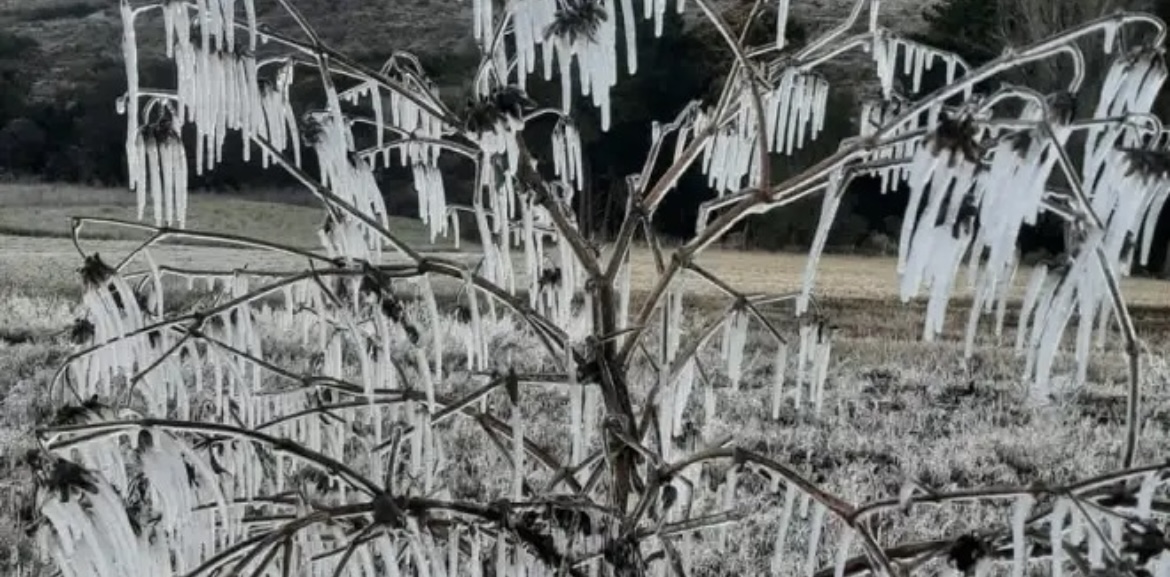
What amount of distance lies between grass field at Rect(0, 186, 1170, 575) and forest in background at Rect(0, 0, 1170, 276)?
42 cm

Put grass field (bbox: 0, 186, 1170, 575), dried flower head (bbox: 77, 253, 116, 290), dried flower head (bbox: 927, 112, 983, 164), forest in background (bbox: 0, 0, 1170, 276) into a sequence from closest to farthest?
dried flower head (bbox: 927, 112, 983, 164)
dried flower head (bbox: 77, 253, 116, 290)
grass field (bbox: 0, 186, 1170, 575)
forest in background (bbox: 0, 0, 1170, 276)

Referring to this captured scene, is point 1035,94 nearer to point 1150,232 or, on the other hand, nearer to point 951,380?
point 1150,232

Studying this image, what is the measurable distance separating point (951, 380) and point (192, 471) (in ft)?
10.8

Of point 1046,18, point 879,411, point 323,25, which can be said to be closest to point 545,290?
point 879,411

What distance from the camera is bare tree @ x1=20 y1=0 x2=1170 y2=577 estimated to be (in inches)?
18.9

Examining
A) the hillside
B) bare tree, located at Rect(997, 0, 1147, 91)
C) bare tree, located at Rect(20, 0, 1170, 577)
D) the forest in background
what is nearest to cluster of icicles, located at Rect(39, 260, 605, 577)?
bare tree, located at Rect(20, 0, 1170, 577)

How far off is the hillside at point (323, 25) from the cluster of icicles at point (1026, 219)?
6429 millimetres

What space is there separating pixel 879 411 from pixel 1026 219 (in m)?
3.00

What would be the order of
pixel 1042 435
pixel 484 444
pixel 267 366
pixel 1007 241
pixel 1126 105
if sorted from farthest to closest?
pixel 1042 435, pixel 484 444, pixel 267 366, pixel 1126 105, pixel 1007 241

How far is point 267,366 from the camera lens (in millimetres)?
700

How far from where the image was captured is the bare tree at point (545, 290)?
0.48 metres

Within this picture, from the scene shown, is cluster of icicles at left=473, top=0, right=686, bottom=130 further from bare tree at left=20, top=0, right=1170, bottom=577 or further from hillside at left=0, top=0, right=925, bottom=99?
hillside at left=0, top=0, right=925, bottom=99

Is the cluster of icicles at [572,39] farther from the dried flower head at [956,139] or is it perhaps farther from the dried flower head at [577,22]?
the dried flower head at [956,139]

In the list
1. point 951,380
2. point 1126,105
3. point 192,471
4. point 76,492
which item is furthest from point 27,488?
point 951,380
